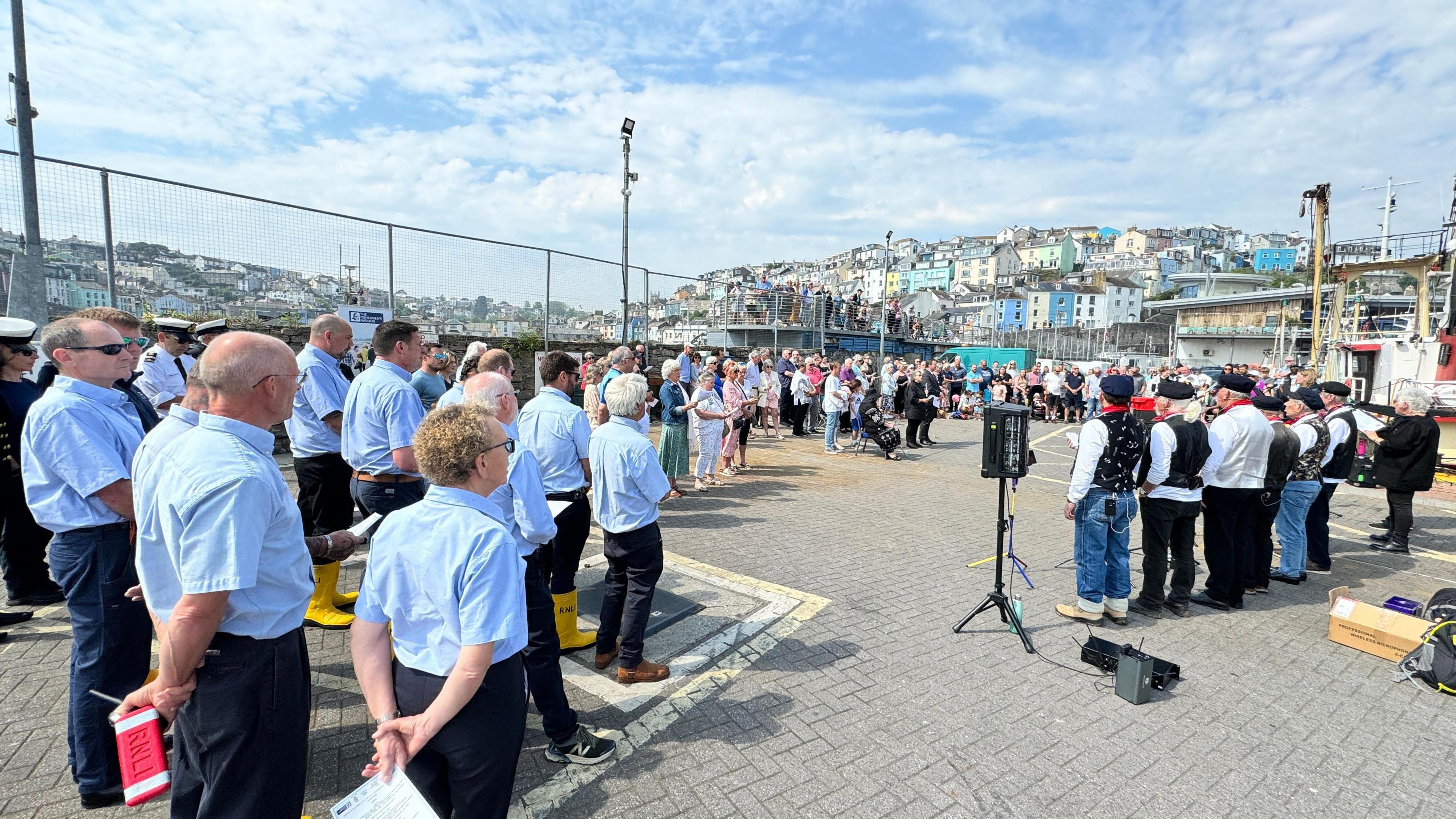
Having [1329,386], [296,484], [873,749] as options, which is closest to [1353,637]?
[1329,386]

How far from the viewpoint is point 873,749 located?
3.36 metres

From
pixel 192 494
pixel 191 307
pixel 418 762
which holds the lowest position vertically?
pixel 418 762

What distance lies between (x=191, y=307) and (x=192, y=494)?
29.2 feet

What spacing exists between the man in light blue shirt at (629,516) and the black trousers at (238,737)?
6.20 feet

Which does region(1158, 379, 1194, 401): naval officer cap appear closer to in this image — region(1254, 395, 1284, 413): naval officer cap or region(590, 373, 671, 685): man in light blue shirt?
region(1254, 395, 1284, 413): naval officer cap

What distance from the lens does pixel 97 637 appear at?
2.67m

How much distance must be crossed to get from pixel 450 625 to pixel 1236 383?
20.9ft

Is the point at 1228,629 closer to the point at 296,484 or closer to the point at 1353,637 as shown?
the point at 1353,637

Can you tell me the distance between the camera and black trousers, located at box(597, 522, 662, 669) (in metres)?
3.76

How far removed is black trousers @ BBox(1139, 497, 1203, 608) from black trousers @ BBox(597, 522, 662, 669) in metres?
3.99

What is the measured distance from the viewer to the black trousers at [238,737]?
1.85 m

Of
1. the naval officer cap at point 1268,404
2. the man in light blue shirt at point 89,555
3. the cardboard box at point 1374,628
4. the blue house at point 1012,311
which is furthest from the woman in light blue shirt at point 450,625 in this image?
the blue house at point 1012,311

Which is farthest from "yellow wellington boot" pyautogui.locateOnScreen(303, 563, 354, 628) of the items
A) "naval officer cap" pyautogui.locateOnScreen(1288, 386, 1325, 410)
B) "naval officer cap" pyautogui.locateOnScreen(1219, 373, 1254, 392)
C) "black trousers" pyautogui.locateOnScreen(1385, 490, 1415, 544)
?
"black trousers" pyautogui.locateOnScreen(1385, 490, 1415, 544)

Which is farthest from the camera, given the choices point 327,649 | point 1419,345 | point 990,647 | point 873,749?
point 1419,345
